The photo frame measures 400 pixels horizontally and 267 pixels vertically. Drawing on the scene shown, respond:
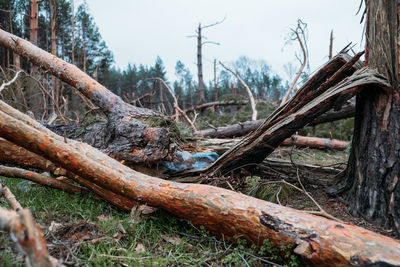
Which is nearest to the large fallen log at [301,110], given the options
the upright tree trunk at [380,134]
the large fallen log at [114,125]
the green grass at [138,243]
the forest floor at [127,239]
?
the upright tree trunk at [380,134]

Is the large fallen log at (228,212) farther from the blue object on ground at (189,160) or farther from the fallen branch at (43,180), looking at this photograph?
the blue object on ground at (189,160)

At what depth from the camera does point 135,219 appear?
2.00 m

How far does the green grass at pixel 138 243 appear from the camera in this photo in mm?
1479

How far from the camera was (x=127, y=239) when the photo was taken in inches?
70.1

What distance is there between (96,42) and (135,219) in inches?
1100

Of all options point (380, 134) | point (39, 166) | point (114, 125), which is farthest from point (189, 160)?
point (380, 134)

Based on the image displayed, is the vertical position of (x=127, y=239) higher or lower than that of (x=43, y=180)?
lower

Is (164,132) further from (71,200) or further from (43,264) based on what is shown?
(43,264)

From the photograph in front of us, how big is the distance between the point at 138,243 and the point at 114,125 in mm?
1730

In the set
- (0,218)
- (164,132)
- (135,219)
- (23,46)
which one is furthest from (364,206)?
(23,46)

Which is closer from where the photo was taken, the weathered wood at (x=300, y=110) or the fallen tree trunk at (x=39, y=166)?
the weathered wood at (x=300, y=110)

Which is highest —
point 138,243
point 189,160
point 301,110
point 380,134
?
point 301,110

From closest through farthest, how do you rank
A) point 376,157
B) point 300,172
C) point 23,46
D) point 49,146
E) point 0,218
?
point 0,218, point 49,146, point 376,157, point 300,172, point 23,46

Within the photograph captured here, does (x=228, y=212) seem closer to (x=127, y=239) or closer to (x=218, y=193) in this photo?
(x=218, y=193)
